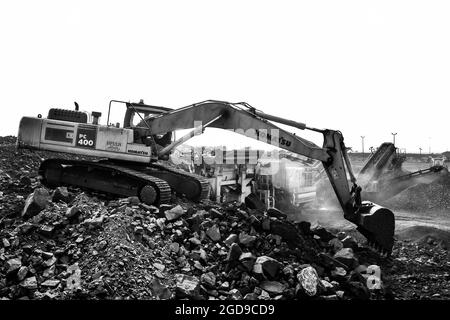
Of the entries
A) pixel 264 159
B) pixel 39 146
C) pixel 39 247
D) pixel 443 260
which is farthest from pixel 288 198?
pixel 39 247

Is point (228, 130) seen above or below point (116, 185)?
above

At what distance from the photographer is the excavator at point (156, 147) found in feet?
24.2

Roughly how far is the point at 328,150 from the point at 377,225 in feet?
5.53

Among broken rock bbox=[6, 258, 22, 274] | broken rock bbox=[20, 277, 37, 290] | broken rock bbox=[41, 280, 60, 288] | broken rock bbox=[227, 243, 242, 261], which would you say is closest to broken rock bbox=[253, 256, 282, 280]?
broken rock bbox=[227, 243, 242, 261]

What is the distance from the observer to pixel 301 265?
5.88 m

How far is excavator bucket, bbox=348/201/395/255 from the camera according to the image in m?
7.12

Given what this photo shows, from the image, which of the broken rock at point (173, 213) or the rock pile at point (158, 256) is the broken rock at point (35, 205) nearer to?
the rock pile at point (158, 256)

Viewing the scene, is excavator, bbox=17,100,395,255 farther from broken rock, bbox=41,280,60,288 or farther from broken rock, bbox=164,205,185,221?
broken rock, bbox=41,280,60,288

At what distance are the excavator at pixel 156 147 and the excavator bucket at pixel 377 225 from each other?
18 millimetres

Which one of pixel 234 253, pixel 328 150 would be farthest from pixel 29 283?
pixel 328 150

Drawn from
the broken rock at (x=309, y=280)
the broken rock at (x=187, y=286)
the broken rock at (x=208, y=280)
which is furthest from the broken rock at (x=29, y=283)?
the broken rock at (x=309, y=280)
